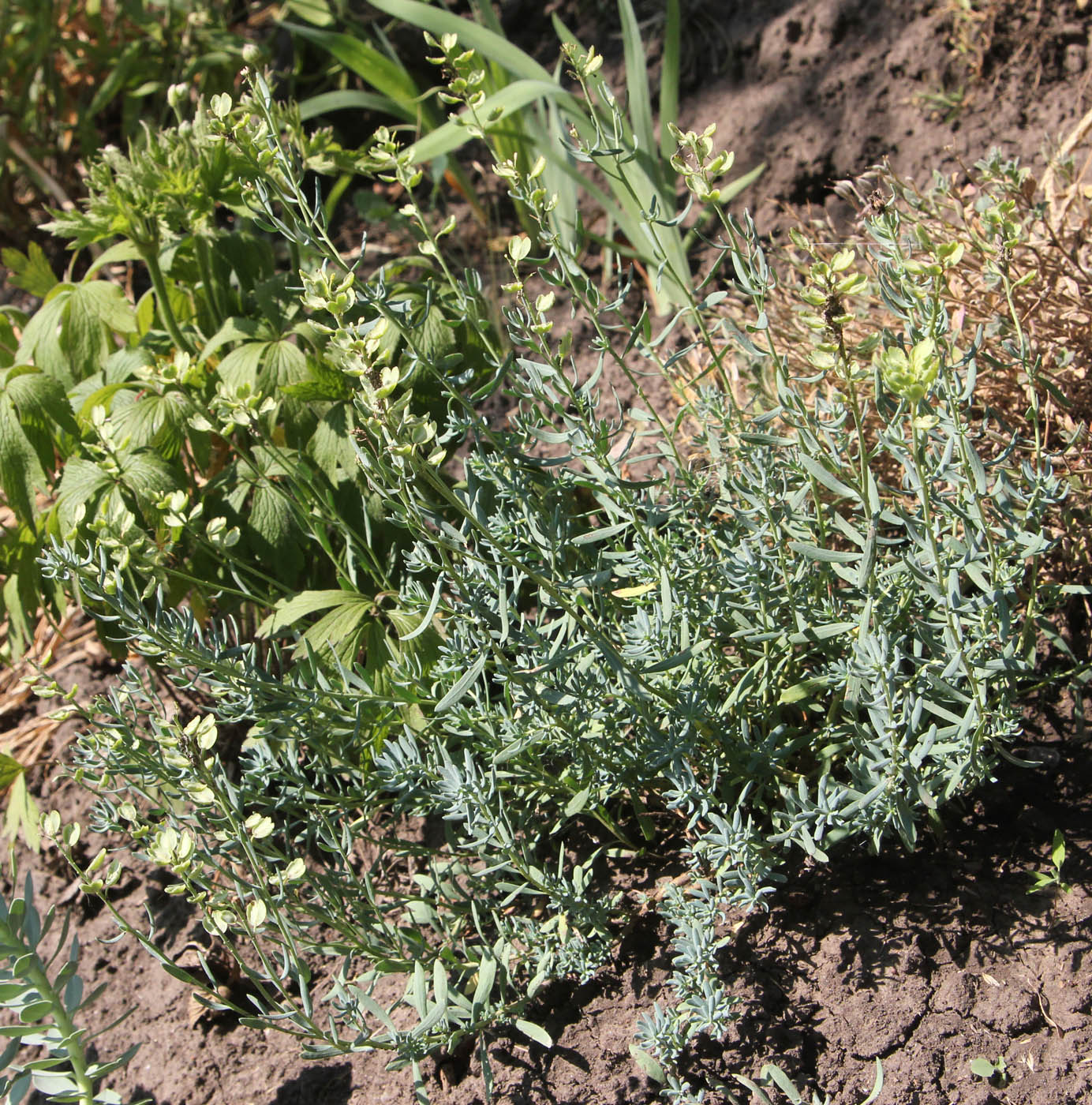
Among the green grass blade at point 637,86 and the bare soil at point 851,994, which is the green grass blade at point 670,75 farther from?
the bare soil at point 851,994

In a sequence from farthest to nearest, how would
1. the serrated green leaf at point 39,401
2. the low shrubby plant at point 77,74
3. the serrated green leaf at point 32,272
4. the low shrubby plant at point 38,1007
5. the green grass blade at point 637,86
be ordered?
the low shrubby plant at point 77,74, the green grass blade at point 637,86, the serrated green leaf at point 32,272, the serrated green leaf at point 39,401, the low shrubby plant at point 38,1007

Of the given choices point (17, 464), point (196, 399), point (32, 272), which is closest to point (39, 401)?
point (17, 464)

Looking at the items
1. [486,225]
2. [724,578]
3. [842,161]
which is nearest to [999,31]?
[842,161]

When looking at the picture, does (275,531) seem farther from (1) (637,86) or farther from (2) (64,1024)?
(1) (637,86)

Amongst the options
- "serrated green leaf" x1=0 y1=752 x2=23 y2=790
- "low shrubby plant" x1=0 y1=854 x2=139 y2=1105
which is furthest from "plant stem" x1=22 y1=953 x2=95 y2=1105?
"serrated green leaf" x1=0 y1=752 x2=23 y2=790

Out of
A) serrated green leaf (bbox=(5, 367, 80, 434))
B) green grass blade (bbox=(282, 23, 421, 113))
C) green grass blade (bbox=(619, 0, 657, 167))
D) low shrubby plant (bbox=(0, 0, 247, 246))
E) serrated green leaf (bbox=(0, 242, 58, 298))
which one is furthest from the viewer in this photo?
low shrubby plant (bbox=(0, 0, 247, 246))

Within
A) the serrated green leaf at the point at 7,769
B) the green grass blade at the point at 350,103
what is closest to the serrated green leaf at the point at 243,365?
the serrated green leaf at the point at 7,769

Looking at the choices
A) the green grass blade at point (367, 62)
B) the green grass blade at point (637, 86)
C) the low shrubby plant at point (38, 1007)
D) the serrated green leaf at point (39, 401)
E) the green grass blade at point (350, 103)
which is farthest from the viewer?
the green grass blade at point (350, 103)

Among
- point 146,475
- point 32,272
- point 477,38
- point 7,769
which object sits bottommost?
point 7,769

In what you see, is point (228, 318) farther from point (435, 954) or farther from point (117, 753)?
point (435, 954)

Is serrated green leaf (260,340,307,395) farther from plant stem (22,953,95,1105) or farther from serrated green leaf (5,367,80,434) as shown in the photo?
plant stem (22,953,95,1105)

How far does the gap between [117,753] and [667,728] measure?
76cm

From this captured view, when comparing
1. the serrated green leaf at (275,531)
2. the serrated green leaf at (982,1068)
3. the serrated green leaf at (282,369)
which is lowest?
the serrated green leaf at (982,1068)

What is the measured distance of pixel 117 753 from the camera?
4.60ft
